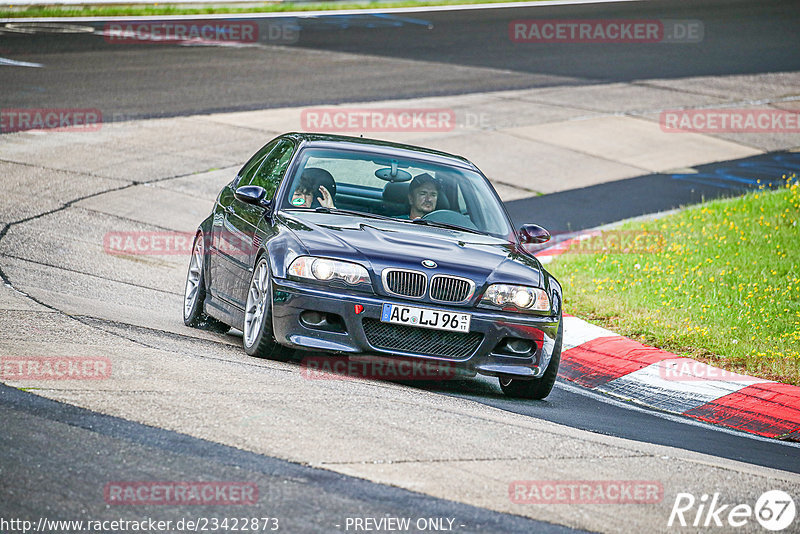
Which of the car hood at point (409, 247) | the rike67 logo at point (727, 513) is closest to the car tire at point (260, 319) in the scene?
the car hood at point (409, 247)

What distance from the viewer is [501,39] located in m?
29.3

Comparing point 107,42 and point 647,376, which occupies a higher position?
point 107,42

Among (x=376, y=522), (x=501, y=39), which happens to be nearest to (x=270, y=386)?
(x=376, y=522)

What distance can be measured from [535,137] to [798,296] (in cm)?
Result: 919

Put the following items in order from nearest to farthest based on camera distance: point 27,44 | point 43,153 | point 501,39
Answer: point 43,153, point 27,44, point 501,39

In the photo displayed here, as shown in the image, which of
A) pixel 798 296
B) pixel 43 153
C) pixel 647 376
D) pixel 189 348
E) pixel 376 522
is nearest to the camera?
pixel 376 522

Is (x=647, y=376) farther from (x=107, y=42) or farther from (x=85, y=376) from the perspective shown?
(x=107, y=42)

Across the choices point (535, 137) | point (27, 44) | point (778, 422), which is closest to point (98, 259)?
point (778, 422)

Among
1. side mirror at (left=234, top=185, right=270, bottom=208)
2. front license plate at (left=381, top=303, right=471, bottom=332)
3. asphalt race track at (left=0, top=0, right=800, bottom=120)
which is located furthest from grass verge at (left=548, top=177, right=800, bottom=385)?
asphalt race track at (left=0, top=0, right=800, bottom=120)

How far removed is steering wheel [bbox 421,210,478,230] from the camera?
884 cm

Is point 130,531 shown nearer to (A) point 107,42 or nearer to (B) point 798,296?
(B) point 798,296

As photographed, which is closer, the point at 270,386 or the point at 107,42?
the point at 270,386

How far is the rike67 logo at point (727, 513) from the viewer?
17.4ft

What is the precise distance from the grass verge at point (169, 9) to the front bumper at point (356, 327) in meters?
22.3
